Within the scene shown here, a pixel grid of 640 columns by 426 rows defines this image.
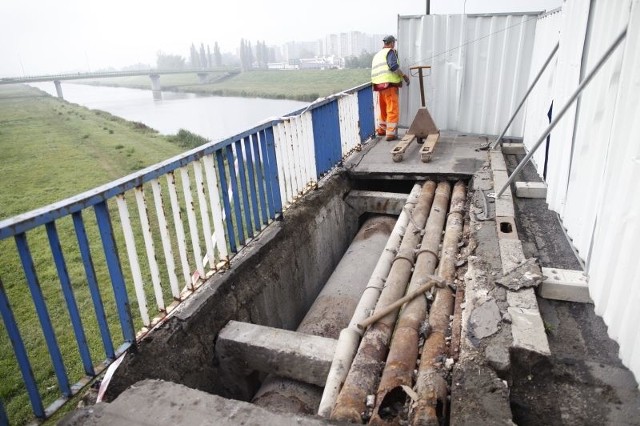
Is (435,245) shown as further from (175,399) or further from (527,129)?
(527,129)

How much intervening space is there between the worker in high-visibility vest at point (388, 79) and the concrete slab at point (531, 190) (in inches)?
126

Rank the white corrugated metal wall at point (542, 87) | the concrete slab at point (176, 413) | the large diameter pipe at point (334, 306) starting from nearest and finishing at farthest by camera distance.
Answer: the concrete slab at point (176, 413) < the large diameter pipe at point (334, 306) < the white corrugated metal wall at point (542, 87)

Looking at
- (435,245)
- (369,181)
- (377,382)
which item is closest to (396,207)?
(369,181)

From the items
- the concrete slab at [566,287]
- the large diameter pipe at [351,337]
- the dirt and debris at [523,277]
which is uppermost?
the dirt and debris at [523,277]

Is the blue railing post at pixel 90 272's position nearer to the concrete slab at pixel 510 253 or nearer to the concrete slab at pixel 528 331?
the concrete slab at pixel 528 331

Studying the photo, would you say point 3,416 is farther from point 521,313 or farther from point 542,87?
point 542,87

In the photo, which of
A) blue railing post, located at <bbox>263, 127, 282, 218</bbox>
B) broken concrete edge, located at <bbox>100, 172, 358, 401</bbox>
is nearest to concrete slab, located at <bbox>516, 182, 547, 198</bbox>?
broken concrete edge, located at <bbox>100, 172, 358, 401</bbox>

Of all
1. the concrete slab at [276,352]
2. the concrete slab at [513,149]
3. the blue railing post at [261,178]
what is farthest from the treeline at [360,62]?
the concrete slab at [276,352]

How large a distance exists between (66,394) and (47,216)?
38.6 inches

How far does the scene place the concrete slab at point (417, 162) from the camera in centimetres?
580

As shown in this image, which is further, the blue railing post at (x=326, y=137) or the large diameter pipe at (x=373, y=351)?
the blue railing post at (x=326, y=137)

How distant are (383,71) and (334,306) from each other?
441 cm

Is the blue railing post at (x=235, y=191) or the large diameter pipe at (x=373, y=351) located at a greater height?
the blue railing post at (x=235, y=191)

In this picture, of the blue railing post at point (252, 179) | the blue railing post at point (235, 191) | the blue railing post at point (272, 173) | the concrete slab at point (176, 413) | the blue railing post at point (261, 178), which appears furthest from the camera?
the blue railing post at point (272, 173)
